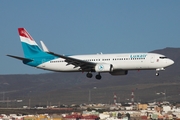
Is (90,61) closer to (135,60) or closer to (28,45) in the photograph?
(135,60)

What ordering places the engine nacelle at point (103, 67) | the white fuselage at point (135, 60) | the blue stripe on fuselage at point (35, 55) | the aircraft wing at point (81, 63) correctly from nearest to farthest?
the white fuselage at point (135, 60) < the engine nacelle at point (103, 67) < the aircraft wing at point (81, 63) < the blue stripe on fuselage at point (35, 55)

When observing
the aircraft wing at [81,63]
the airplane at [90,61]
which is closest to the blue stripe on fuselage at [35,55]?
the airplane at [90,61]

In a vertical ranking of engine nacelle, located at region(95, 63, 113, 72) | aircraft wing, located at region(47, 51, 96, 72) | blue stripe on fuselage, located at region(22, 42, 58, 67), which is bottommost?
engine nacelle, located at region(95, 63, 113, 72)

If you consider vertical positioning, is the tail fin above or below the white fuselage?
above

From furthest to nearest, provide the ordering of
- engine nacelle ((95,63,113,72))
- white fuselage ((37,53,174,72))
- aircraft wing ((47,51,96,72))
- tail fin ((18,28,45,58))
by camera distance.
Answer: tail fin ((18,28,45,58))
aircraft wing ((47,51,96,72))
engine nacelle ((95,63,113,72))
white fuselage ((37,53,174,72))

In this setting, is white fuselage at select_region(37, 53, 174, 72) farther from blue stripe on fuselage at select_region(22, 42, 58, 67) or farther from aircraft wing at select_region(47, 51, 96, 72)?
blue stripe on fuselage at select_region(22, 42, 58, 67)

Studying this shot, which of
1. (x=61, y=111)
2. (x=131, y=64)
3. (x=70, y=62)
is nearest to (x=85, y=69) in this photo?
(x=70, y=62)

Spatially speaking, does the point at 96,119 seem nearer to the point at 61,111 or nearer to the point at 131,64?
the point at 131,64

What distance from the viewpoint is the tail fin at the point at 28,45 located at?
94.9 meters

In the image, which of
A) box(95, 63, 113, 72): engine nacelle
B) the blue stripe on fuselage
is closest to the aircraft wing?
box(95, 63, 113, 72): engine nacelle

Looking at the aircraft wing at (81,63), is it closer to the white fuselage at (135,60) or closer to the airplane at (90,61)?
the airplane at (90,61)

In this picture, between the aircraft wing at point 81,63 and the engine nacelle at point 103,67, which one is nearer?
the engine nacelle at point 103,67

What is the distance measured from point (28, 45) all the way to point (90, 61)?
1304 centimetres

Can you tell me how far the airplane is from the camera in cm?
8431
